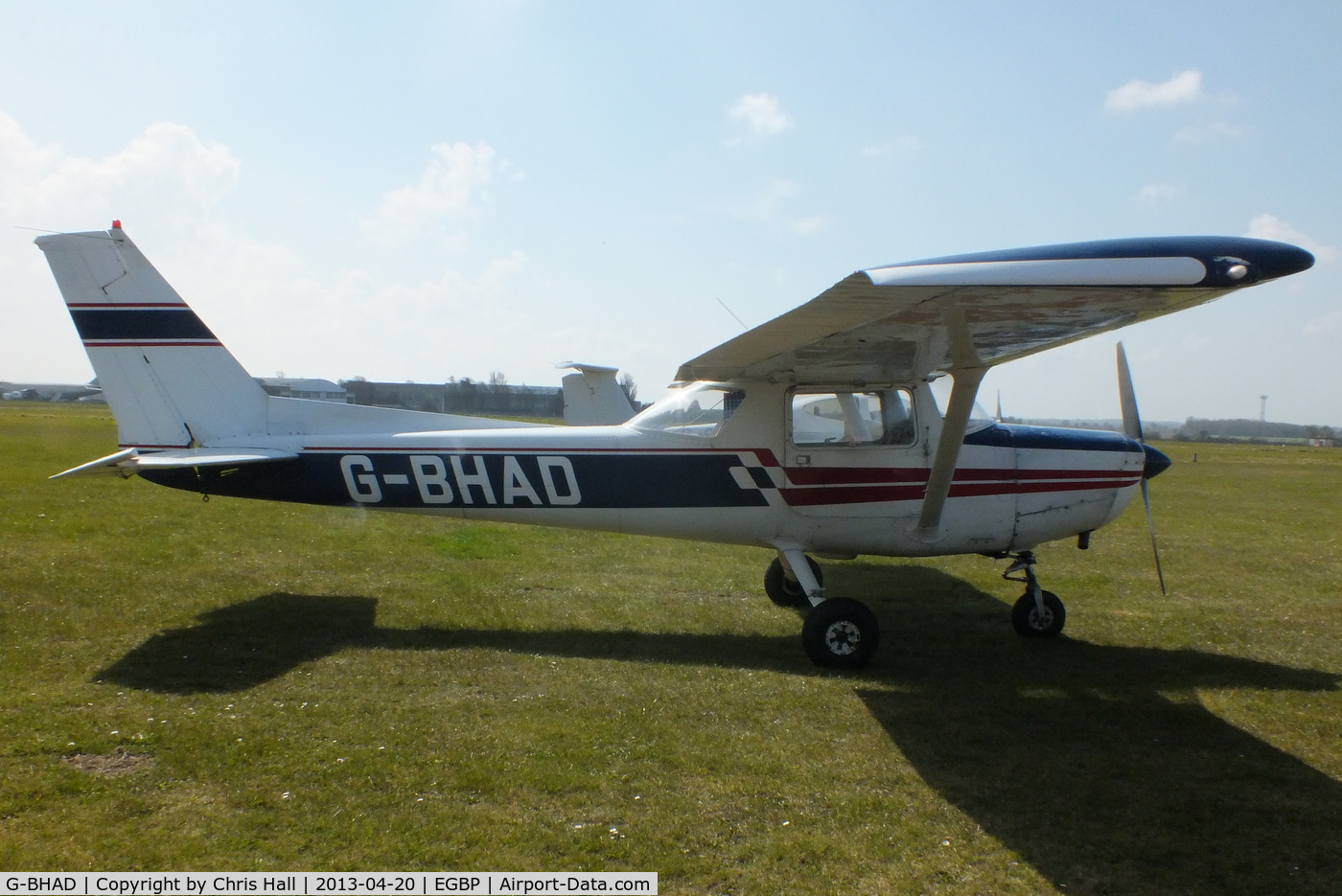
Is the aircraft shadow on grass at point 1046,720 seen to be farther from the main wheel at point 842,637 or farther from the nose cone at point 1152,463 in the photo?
the nose cone at point 1152,463

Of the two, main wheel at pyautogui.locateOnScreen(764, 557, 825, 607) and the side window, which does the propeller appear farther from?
main wheel at pyautogui.locateOnScreen(764, 557, 825, 607)

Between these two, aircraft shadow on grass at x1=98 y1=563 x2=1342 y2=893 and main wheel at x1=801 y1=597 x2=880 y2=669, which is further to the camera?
main wheel at x1=801 y1=597 x2=880 y2=669

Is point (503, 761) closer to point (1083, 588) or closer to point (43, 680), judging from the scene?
point (43, 680)

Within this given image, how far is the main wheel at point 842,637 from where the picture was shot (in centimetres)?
598

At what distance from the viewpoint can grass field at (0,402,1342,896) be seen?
3395 millimetres

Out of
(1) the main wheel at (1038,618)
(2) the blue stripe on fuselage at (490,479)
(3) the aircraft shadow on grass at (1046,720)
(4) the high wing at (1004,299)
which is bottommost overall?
(3) the aircraft shadow on grass at (1046,720)

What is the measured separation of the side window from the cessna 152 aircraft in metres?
0.01

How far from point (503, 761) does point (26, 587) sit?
5308 mm

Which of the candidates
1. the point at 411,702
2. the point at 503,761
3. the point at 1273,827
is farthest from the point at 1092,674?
the point at 411,702

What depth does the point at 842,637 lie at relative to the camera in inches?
237

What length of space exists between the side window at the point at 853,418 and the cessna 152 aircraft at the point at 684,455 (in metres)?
0.01

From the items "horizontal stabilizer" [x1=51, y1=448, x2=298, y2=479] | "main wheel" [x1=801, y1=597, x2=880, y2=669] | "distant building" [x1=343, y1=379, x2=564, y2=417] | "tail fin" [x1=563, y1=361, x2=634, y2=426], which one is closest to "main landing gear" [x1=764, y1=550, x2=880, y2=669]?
"main wheel" [x1=801, y1=597, x2=880, y2=669]

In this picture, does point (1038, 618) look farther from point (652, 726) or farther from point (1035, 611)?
point (652, 726)

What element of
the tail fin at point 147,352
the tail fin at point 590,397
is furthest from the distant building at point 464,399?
the tail fin at point 147,352
